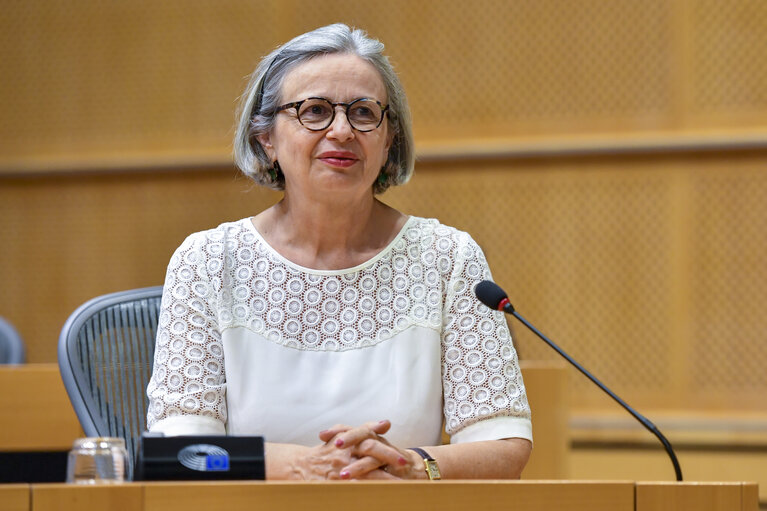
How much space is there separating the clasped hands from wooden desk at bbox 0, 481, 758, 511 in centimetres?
48

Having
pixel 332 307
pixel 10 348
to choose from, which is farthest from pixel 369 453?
pixel 10 348

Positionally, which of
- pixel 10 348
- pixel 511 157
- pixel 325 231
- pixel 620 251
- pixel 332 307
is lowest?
pixel 10 348

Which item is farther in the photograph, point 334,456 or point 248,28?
point 248,28

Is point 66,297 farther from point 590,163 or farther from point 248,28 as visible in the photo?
point 590,163

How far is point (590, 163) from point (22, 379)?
2694mm

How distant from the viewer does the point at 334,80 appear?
218cm

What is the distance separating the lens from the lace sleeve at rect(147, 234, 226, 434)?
2.00 metres

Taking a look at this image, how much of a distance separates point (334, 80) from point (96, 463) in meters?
1.05

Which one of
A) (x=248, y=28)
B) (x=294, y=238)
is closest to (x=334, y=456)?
(x=294, y=238)

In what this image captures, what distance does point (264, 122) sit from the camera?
7.42ft

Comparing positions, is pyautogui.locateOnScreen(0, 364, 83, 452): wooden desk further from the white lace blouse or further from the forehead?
the forehead

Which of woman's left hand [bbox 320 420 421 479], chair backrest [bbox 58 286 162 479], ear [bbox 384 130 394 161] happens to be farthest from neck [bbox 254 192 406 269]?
woman's left hand [bbox 320 420 421 479]

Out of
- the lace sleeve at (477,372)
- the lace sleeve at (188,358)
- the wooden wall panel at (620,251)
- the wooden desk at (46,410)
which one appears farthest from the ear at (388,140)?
the wooden wall panel at (620,251)

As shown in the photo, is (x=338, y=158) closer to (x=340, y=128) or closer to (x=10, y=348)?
(x=340, y=128)
